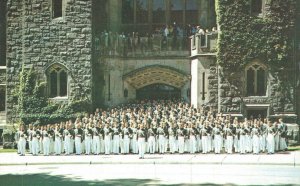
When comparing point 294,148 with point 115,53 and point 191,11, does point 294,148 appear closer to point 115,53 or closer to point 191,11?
point 191,11

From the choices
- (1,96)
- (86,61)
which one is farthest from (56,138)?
(1,96)

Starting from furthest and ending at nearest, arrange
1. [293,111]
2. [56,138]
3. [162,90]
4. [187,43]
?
[162,90] → [187,43] → [293,111] → [56,138]

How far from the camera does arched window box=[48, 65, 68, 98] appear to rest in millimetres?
26844

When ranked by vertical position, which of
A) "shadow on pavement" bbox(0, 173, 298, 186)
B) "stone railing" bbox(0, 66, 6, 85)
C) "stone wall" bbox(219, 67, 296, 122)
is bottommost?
"shadow on pavement" bbox(0, 173, 298, 186)

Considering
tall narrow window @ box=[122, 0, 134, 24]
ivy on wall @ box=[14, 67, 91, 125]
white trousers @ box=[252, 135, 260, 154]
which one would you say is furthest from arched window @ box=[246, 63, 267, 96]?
tall narrow window @ box=[122, 0, 134, 24]

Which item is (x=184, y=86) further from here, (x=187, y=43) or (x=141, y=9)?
(x=141, y=9)

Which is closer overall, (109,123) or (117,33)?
(109,123)

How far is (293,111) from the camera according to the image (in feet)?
83.5

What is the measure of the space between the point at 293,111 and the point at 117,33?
1123cm

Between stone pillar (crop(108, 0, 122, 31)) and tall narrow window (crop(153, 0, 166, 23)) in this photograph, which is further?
tall narrow window (crop(153, 0, 166, 23))

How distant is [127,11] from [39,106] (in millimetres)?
8604

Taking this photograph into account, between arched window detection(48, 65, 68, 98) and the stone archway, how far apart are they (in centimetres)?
422

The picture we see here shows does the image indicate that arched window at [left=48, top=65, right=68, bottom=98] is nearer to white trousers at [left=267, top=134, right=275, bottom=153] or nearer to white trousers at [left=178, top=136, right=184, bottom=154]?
white trousers at [left=178, top=136, right=184, bottom=154]

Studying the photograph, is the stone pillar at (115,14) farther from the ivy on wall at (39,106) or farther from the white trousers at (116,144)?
the white trousers at (116,144)
